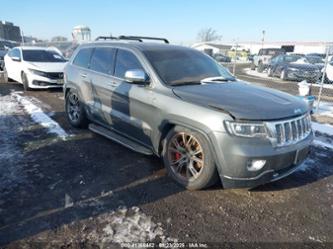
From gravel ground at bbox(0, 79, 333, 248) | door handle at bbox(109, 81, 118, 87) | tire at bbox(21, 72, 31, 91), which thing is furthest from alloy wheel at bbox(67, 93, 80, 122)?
tire at bbox(21, 72, 31, 91)

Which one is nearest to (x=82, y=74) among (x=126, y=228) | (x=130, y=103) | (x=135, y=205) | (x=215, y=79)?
(x=130, y=103)

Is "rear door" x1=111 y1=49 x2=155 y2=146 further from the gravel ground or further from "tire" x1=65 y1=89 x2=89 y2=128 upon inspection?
"tire" x1=65 y1=89 x2=89 y2=128

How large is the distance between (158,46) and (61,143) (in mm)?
2416

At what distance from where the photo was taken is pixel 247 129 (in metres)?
3.29

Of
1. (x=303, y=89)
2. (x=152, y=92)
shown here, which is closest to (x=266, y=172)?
(x=152, y=92)

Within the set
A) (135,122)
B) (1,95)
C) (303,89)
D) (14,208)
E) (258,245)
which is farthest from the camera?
(1,95)

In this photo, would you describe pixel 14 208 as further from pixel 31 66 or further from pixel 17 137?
pixel 31 66

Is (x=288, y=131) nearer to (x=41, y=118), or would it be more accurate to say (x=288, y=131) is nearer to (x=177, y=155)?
(x=177, y=155)

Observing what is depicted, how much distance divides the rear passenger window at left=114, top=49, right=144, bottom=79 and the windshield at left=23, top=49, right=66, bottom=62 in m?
7.75

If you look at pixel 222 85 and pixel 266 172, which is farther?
pixel 222 85

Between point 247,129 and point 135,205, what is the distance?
1.51 metres

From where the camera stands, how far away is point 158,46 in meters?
4.96

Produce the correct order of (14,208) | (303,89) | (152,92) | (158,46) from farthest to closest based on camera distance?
(303,89), (158,46), (152,92), (14,208)

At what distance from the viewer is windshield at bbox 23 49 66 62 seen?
11.5m
